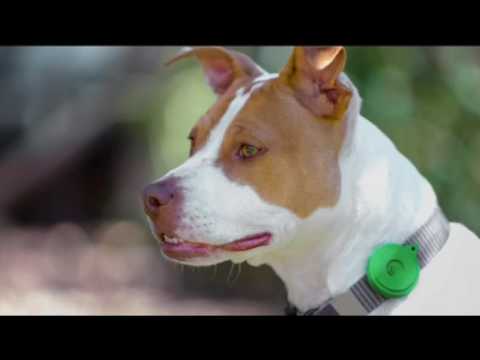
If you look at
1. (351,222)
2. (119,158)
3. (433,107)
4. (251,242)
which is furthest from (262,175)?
(119,158)

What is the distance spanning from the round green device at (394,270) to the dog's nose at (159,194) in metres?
0.69

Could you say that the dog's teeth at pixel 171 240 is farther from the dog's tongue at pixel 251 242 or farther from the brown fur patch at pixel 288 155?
the brown fur patch at pixel 288 155

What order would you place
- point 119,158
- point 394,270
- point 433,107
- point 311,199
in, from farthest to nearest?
point 119,158
point 433,107
point 311,199
point 394,270

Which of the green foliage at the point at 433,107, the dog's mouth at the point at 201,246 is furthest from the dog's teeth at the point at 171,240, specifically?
the green foliage at the point at 433,107

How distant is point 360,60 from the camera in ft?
17.8

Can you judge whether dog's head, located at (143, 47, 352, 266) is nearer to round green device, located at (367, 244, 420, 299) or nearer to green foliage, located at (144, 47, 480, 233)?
round green device, located at (367, 244, 420, 299)

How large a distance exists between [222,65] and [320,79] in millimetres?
603

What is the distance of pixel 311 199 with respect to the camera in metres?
2.60

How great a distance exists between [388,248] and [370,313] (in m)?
0.22

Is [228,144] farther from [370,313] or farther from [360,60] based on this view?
[360,60]

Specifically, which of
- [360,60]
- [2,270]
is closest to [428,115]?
[360,60]

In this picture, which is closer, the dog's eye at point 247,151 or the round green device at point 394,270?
the round green device at point 394,270

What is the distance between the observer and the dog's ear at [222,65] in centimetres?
303

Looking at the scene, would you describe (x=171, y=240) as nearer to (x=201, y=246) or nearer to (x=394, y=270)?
(x=201, y=246)
